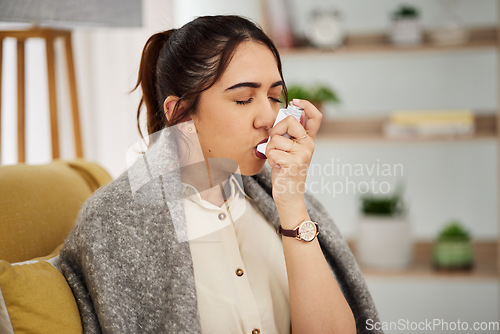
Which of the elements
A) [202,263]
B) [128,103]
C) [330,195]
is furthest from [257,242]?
[330,195]

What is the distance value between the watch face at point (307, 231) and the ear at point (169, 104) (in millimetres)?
300

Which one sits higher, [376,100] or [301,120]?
[376,100]

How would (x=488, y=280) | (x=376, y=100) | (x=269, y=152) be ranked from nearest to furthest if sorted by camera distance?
1. (x=269, y=152)
2. (x=488, y=280)
3. (x=376, y=100)

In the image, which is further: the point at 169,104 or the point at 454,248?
the point at 454,248

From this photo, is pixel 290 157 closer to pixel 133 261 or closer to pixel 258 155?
pixel 258 155

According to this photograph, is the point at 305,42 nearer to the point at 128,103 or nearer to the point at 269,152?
the point at 128,103

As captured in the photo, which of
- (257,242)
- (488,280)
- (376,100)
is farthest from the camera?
(376,100)

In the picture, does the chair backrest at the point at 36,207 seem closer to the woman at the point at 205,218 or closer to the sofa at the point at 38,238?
the sofa at the point at 38,238

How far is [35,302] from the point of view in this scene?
0.79 m

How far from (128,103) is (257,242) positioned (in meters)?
1.47

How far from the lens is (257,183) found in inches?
44.2

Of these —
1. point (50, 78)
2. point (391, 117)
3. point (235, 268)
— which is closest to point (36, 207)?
point (235, 268)

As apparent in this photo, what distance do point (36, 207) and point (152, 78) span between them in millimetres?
326

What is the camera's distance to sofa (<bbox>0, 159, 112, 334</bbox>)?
78cm
